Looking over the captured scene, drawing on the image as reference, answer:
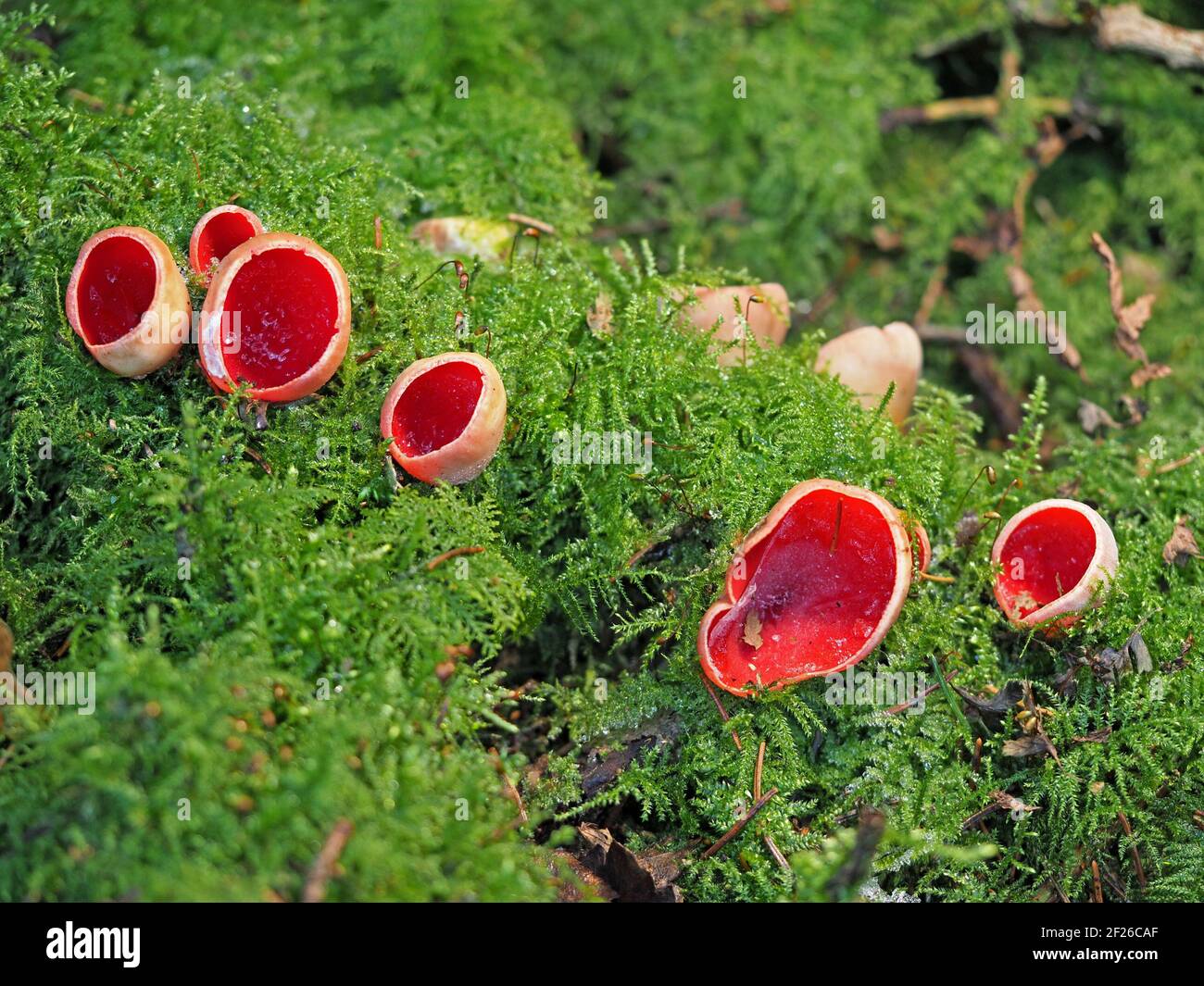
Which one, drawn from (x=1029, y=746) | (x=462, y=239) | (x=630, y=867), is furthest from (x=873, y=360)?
(x=630, y=867)

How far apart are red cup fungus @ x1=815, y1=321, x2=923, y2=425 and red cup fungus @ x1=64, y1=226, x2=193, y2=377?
1930 millimetres

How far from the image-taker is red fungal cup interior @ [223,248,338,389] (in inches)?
103

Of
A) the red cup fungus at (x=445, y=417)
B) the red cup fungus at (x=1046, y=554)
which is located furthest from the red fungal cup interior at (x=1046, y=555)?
the red cup fungus at (x=445, y=417)

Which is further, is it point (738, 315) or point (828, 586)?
point (738, 315)

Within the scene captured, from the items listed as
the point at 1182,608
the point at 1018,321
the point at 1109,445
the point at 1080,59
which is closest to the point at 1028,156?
the point at 1080,59

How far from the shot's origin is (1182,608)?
2.79m

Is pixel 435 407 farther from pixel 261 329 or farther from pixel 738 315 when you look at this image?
pixel 738 315

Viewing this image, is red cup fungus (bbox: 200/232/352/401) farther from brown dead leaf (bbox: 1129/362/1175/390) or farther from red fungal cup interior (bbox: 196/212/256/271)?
brown dead leaf (bbox: 1129/362/1175/390)

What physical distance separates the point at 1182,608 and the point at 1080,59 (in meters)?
2.75

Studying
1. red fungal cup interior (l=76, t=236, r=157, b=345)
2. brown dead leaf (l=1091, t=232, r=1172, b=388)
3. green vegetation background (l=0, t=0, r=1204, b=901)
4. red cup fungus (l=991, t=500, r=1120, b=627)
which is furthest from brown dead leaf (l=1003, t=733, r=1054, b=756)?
red fungal cup interior (l=76, t=236, r=157, b=345)

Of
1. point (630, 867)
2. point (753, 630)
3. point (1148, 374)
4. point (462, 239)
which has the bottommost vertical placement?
point (630, 867)

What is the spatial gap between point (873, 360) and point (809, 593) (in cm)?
93

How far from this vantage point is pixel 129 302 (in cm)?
272
